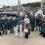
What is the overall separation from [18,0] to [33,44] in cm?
585

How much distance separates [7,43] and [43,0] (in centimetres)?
756

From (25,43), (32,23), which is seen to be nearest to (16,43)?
(25,43)

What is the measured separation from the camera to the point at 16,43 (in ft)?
26.2

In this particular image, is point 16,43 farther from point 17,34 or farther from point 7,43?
point 17,34

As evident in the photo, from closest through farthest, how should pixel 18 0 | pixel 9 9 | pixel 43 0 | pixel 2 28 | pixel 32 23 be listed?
pixel 2 28 < pixel 32 23 < pixel 18 0 < pixel 43 0 < pixel 9 9

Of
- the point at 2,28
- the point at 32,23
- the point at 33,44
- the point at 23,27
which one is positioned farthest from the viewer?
the point at 32,23

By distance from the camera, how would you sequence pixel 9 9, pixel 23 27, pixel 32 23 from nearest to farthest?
pixel 23 27 → pixel 32 23 → pixel 9 9

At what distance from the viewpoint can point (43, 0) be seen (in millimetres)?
14688

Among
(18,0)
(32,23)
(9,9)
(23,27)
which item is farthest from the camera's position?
(9,9)

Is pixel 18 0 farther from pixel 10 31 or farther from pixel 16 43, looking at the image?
pixel 16 43

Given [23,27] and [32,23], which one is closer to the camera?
[23,27]

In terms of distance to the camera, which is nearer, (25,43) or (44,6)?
(25,43)

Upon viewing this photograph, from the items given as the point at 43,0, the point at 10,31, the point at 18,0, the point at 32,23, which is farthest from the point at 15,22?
the point at 43,0

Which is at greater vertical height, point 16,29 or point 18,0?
point 18,0
